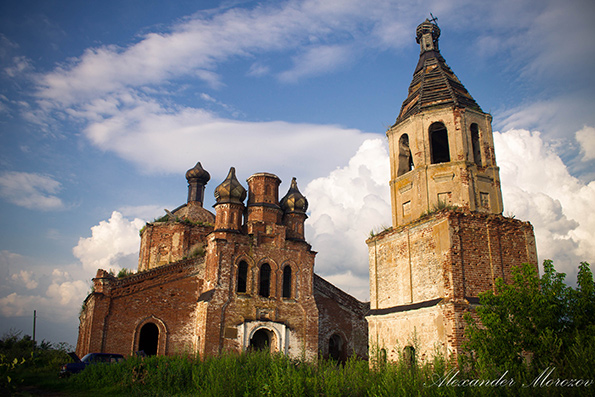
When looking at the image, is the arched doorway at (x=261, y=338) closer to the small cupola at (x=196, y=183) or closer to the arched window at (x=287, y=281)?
the arched window at (x=287, y=281)

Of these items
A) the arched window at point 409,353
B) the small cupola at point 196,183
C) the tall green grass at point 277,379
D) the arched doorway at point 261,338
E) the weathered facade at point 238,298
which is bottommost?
the tall green grass at point 277,379

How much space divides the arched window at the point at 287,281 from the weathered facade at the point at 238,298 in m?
0.05

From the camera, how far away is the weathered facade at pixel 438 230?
12688 millimetres

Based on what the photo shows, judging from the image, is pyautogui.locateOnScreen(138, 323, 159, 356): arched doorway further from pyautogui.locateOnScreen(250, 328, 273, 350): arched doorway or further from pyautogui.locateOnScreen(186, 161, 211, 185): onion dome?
pyautogui.locateOnScreen(186, 161, 211, 185): onion dome

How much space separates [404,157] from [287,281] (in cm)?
965

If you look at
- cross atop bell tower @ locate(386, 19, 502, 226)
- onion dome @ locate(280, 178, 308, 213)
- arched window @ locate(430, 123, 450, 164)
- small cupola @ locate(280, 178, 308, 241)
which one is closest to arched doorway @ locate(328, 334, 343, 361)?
small cupola @ locate(280, 178, 308, 241)

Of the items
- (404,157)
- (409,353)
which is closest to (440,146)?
(404,157)

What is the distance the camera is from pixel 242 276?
2189cm

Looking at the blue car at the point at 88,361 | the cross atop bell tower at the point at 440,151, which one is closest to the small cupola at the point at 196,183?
the blue car at the point at 88,361

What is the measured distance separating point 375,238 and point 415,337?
390 centimetres

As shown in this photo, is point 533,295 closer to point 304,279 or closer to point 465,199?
point 465,199

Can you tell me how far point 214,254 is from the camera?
70.0 feet

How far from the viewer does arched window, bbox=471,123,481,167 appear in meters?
Answer: 15.1

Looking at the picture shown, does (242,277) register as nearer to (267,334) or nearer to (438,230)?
(267,334)
